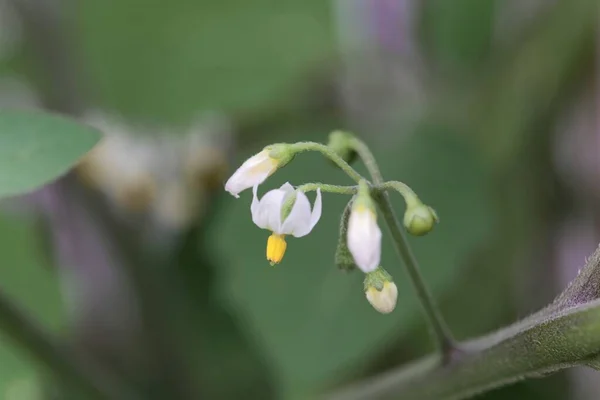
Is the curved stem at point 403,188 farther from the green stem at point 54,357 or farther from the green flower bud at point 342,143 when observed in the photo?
the green stem at point 54,357

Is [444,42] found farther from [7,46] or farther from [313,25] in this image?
[7,46]

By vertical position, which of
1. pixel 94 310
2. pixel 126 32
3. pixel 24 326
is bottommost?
pixel 94 310

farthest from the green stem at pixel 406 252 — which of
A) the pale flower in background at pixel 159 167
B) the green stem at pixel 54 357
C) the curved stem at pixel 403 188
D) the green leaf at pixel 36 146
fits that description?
the pale flower in background at pixel 159 167

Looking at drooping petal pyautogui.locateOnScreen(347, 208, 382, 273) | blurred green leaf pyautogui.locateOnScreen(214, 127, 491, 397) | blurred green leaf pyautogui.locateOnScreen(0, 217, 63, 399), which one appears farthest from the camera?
blurred green leaf pyautogui.locateOnScreen(0, 217, 63, 399)

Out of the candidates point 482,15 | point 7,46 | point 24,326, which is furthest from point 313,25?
point 24,326

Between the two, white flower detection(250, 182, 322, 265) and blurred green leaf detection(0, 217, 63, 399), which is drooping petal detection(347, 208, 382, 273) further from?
blurred green leaf detection(0, 217, 63, 399)

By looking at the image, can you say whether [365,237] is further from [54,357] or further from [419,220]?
[54,357]

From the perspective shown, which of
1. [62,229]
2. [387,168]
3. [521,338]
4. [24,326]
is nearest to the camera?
[521,338]

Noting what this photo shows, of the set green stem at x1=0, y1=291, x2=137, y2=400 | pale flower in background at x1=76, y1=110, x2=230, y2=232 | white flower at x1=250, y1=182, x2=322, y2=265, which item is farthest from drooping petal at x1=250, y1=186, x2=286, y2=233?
pale flower in background at x1=76, y1=110, x2=230, y2=232
